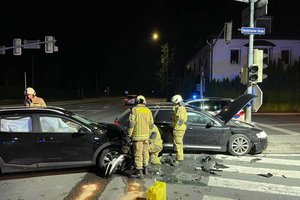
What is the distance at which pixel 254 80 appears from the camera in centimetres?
1107

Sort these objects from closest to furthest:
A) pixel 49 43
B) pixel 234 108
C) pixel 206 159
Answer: pixel 206 159
pixel 234 108
pixel 49 43

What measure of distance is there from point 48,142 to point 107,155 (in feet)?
4.36

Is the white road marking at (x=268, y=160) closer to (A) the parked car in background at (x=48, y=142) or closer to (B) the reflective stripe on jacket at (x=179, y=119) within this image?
(B) the reflective stripe on jacket at (x=179, y=119)

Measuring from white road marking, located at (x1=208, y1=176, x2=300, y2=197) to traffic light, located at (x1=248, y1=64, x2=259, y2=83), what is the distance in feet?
16.5

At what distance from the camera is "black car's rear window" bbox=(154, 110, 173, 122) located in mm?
9328

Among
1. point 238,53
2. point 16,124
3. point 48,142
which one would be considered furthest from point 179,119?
point 238,53

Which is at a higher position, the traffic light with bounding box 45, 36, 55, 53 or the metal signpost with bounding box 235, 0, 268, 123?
the traffic light with bounding box 45, 36, 55, 53

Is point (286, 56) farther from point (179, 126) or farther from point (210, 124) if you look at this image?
point (179, 126)

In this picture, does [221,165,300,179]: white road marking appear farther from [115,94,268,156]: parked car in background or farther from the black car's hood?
the black car's hood

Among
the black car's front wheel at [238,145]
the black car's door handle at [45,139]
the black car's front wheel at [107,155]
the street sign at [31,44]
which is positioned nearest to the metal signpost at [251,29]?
the black car's front wheel at [238,145]

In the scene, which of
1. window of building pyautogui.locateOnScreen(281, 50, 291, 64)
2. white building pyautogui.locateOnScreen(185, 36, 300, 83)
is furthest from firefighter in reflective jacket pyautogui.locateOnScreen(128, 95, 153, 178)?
window of building pyautogui.locateOnScreen(281, 50, 291, 64)

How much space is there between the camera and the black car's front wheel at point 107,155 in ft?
24.6

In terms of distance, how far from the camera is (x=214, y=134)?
9125mm

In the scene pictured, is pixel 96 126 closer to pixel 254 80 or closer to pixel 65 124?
pixel 65 124
